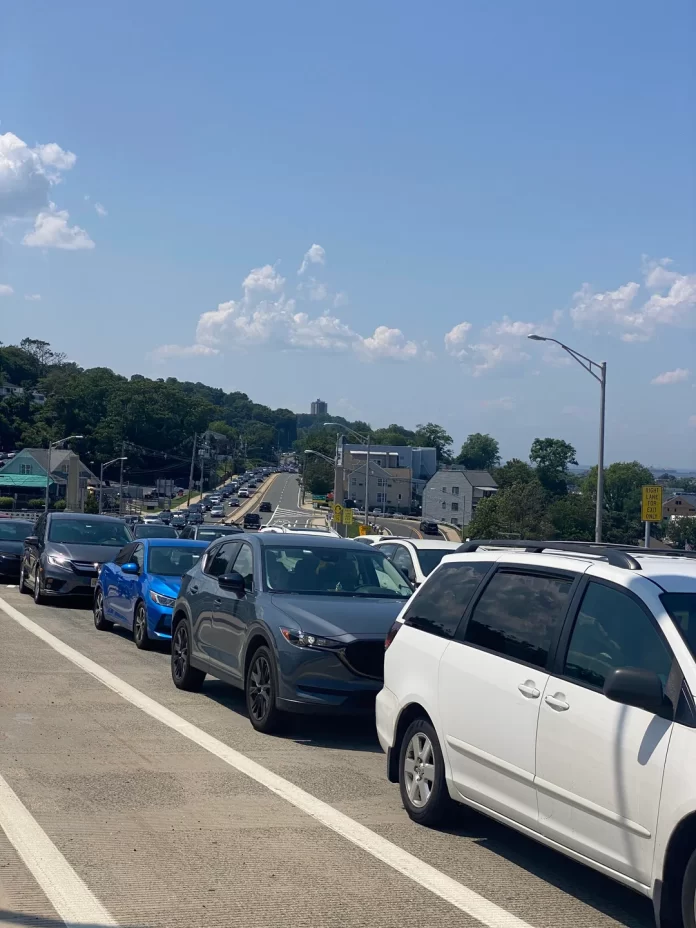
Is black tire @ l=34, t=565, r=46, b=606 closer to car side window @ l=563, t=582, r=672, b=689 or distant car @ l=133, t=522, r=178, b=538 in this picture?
distant car @ l=133, t=522, r=178, b=538

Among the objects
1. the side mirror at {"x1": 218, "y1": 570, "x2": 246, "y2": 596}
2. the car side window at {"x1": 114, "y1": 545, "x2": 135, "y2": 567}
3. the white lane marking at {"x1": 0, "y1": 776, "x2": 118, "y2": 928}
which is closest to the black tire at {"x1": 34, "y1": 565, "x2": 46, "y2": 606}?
the car side window at {"x1": 114, "y1": 545, "x2": 135, "y2": 567}

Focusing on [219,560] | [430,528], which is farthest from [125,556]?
[430,528]

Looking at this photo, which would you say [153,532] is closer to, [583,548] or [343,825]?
[343,825]

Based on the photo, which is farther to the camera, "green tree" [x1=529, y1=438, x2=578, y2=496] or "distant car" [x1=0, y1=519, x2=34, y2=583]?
"green tree" [x1=529, y1=438, x2=578, y2=496]

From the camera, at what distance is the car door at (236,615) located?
982 centimetres

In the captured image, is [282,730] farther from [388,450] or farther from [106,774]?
[388,450]

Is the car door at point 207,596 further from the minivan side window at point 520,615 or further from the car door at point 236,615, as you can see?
the minivan side window at point 520,615

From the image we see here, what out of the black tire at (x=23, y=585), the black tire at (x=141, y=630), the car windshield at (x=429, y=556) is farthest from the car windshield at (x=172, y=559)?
the black tire at (x=23, y=585)

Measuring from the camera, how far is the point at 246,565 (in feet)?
34.6

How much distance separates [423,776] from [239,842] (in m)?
1.24

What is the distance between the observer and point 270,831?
6.48 metres

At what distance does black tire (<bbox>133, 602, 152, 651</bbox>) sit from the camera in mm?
14672

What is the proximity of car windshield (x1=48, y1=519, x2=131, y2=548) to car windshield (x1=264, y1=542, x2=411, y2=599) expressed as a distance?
35.7 ft

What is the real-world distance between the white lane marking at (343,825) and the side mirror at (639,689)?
1242 millimetres
